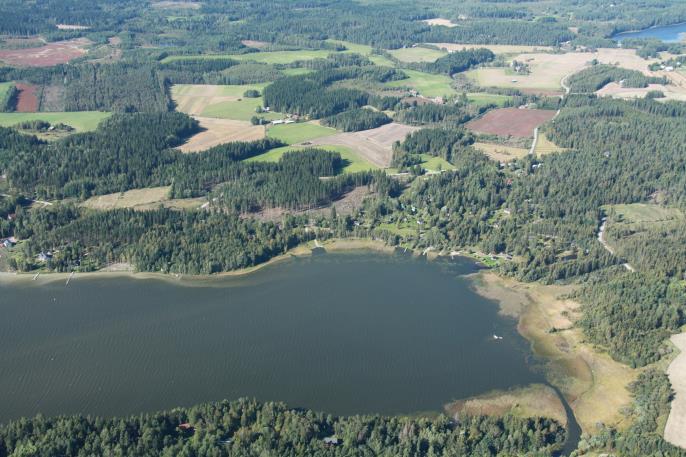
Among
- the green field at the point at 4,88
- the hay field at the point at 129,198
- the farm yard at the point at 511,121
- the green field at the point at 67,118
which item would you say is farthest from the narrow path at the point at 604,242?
the green field at the point at 4,88

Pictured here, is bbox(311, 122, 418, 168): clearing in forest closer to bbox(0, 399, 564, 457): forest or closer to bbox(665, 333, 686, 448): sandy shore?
bbox(665, 333, 686, 448): sandy shore

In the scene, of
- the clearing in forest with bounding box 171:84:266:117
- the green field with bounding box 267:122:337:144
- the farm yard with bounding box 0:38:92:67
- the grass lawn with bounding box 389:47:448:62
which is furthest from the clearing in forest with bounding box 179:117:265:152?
the grass lawn with bounding box 389:47:448:62

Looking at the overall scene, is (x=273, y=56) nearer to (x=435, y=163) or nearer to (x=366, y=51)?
(x=366, y=51)

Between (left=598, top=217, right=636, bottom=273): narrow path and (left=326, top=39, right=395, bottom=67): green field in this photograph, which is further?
(left=326, top=39, right=395, bottom=67): green field

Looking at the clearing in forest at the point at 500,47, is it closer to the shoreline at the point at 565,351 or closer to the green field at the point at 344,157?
the green field at the point at 344,157

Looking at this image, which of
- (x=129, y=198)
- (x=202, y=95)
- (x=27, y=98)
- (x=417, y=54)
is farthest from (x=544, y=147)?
(x=27, y=98)

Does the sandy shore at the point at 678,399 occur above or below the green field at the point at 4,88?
below
